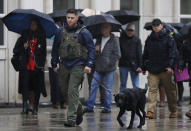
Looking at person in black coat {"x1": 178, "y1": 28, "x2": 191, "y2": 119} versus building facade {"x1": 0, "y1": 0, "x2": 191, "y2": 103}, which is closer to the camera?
person in black coat {"x1": 178, "y1": 28, "x2": 191, "y2": 119}

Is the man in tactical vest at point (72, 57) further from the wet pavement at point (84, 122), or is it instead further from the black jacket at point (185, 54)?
the black jacket at point (185, 54)

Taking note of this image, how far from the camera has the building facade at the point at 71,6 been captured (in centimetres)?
1803

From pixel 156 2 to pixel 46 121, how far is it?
7.30m

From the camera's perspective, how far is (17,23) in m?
15.6

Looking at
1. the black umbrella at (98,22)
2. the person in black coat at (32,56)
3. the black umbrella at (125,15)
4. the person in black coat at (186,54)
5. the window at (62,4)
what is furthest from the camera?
the window at (62,4)

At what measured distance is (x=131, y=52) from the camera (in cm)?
1725

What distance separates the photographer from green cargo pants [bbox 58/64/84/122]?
12609 millimetres

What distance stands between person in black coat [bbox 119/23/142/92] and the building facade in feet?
6.25

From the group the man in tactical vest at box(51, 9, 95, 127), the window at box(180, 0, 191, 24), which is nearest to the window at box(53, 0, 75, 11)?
the window at box(180, 0, 191, 24)

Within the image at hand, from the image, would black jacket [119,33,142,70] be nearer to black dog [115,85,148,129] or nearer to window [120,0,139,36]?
window [120,0,139,36]

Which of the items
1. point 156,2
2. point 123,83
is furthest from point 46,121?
point 156,2

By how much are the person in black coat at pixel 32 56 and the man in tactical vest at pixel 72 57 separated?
8.41 ft

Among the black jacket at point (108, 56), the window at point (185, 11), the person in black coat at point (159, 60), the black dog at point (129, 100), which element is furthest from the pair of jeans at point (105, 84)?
the window at point (185, 11)

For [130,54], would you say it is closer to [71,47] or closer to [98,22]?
[98,22]
